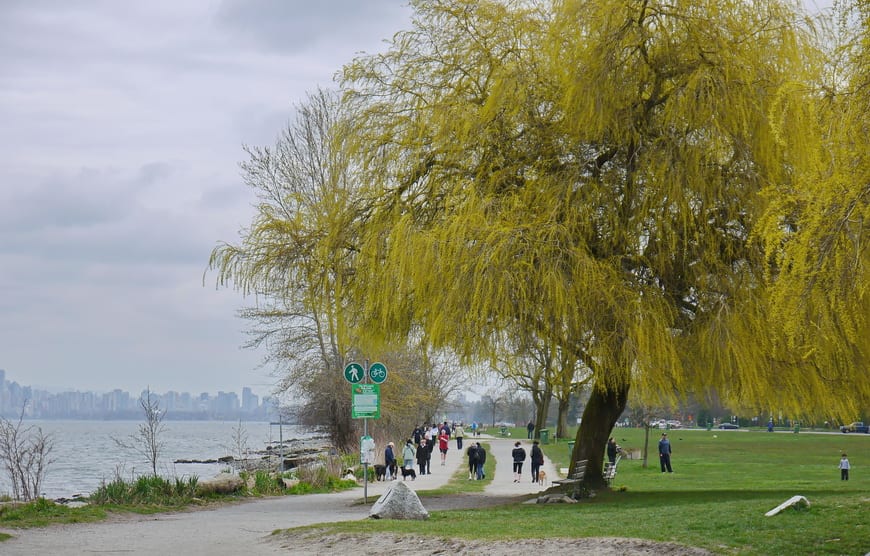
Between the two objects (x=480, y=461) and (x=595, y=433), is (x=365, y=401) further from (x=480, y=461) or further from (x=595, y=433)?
(x=480, y=461)

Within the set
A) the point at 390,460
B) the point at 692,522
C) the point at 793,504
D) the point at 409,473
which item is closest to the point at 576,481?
the point at 793,504

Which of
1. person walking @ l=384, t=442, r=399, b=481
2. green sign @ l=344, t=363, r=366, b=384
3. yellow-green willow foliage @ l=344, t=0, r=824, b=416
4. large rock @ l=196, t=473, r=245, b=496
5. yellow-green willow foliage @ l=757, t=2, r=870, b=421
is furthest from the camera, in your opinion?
person walking @ l=384, t=442, r=399, b=481

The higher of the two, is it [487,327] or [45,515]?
[487,327]

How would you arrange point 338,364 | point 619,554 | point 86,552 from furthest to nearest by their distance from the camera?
point 338,364 < point 86,552 < point 619,554

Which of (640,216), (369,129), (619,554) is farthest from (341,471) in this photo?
(619,554)

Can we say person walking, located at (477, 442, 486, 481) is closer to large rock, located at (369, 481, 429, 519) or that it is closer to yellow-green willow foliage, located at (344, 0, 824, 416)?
yellow-green willow foliage, located at (344, 0, 824, 416)

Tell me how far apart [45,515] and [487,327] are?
947 cm

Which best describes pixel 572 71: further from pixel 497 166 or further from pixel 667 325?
pixel 667 325

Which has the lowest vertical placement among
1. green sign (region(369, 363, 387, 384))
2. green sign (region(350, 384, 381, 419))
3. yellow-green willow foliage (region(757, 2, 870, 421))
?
green sign (region(350, 384, 381, 419))

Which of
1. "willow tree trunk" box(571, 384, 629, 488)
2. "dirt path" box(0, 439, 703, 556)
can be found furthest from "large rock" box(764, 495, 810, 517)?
"willow tree trunk" box(571, 384, 629, 488)

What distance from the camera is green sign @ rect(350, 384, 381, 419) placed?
22.8 metres

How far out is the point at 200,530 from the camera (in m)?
17.5

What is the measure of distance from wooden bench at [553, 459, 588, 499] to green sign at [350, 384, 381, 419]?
459cm

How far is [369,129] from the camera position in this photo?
2367 cm
